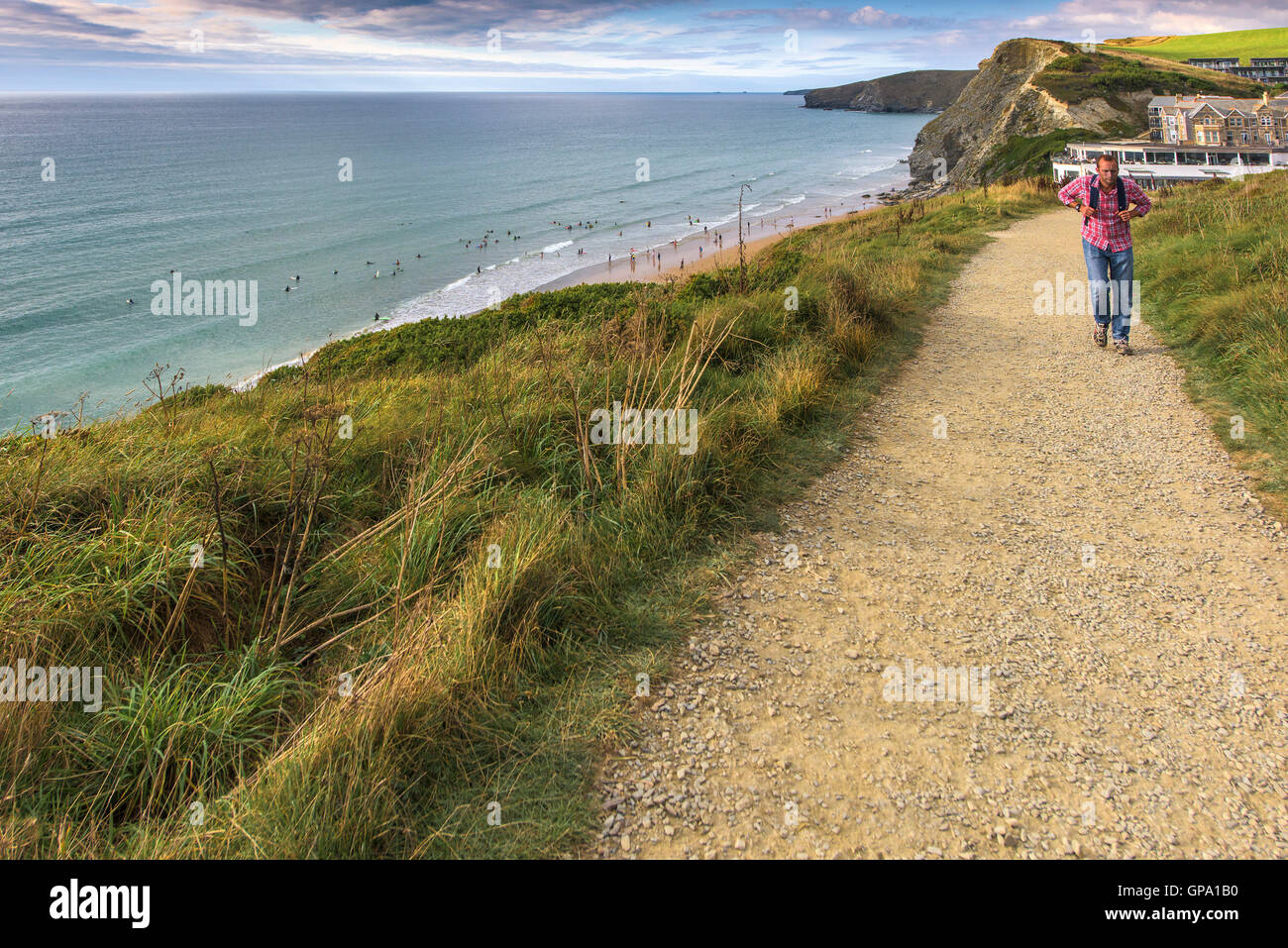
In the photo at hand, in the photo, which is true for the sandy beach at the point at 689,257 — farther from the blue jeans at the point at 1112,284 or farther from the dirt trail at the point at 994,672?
the dirt trail at the point at 994,672

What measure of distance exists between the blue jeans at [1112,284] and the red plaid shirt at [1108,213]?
0.09 metres

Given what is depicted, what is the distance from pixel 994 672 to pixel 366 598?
3.34 m

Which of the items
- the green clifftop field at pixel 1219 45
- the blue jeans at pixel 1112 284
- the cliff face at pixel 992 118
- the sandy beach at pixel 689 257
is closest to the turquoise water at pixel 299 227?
the sandy beach at pixel 689 257

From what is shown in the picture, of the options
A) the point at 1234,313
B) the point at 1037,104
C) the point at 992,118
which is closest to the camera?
the point at 1234,313

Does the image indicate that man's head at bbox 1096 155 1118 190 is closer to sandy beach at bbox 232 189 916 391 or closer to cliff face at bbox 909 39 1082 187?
sandy beach at bbox 232 189 916 391

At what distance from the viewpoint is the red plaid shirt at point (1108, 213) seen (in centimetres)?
820

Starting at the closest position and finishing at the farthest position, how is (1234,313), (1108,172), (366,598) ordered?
(366,598)
(1234,313)
(1108,172)

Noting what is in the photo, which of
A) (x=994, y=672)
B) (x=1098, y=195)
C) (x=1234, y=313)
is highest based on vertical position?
(x=1098, y=195)

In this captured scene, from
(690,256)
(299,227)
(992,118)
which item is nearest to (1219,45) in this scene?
(992,118)

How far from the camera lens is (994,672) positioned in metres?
3.55

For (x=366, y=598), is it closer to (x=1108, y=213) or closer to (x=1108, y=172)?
(x=1108, y=213)

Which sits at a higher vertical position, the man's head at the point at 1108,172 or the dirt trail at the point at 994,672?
the man's head at the point at 1108,172
